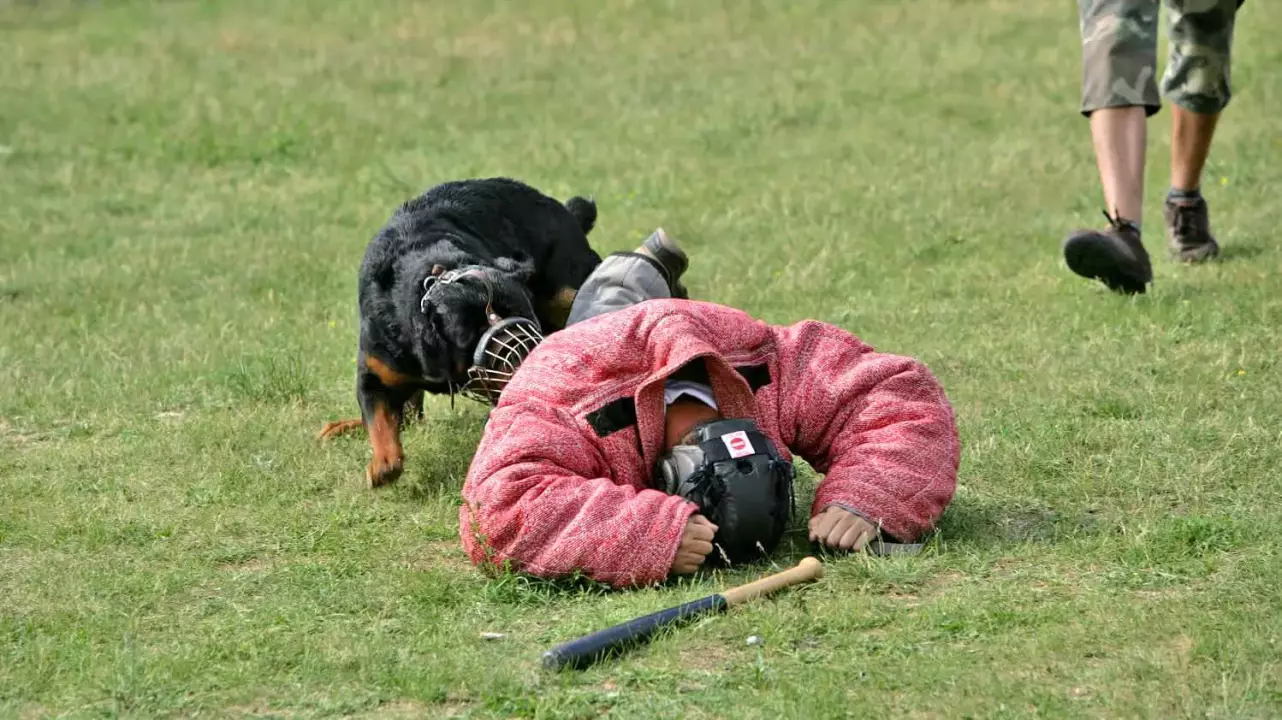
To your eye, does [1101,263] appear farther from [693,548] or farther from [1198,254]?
[693,548]

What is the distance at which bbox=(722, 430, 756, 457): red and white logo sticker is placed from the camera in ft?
14.1

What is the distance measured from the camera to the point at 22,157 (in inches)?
453

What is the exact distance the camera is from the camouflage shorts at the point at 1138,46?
6871 millimetres

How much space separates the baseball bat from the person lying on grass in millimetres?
206

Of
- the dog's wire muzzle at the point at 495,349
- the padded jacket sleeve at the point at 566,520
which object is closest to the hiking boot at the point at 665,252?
the dog's wire muzzle at the point at 495,349

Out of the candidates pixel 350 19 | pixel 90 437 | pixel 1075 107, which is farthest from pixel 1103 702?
pixel 350 19

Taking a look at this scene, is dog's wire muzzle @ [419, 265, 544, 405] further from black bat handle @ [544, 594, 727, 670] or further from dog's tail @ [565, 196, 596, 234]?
dog's tail @ [565, 196, 596, 234]

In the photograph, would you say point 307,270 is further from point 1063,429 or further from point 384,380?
point 1063,429

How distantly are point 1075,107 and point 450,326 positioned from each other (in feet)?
24.5

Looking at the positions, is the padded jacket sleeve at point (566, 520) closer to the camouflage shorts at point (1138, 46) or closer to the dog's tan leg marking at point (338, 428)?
the dog's tan leg marking at point (338, 428)

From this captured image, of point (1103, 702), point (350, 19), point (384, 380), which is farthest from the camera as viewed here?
point (350, 19)

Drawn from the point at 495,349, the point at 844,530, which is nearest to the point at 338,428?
the point at 495,349

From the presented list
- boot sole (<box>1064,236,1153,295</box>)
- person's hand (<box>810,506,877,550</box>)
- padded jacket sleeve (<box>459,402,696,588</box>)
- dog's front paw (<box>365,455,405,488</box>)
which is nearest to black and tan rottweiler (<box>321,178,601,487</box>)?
dog's front paw (<box>365,455,405,488</box>)

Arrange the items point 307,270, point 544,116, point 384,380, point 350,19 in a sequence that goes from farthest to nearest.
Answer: point 350,19 → point 544,116 → point 307,270 → point 384,380
